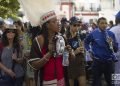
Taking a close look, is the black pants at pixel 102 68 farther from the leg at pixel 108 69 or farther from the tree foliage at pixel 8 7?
the tree foliage at pixel 8 7

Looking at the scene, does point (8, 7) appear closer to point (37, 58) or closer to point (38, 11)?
point (38, 11)

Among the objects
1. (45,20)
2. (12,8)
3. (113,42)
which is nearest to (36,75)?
(45,20)

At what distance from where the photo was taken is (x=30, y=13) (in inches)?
190

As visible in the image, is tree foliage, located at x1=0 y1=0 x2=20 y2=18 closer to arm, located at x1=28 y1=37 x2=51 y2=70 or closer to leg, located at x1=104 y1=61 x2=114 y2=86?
leg, located at x1=104 y1=61 x2=114 y2=86

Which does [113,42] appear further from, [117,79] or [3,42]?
[3,42]

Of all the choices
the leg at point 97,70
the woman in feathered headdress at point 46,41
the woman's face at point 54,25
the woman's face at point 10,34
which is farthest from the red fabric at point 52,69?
the leg at point 97,70

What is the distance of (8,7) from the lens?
30.7 metres

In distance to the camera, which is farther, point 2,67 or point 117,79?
point 117,79

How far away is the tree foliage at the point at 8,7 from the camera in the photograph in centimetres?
2846

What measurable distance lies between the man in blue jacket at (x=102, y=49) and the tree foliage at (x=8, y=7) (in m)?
19.9

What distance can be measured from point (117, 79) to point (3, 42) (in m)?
2.06

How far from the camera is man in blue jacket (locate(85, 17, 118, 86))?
27.3 ft

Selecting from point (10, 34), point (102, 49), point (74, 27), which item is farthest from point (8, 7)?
point (10, 34)

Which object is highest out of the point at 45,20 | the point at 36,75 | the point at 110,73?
the point at 45,20
